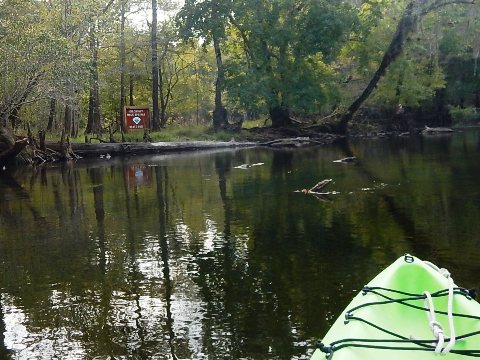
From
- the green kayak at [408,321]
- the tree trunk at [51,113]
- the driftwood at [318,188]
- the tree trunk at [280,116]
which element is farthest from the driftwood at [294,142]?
the green kayak at [408,321]

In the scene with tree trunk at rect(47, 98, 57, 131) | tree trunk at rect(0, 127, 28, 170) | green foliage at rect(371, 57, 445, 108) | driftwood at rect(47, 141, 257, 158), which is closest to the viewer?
tree trunk at rect(0, 127, 28, 170)

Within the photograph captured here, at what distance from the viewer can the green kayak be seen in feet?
13.5

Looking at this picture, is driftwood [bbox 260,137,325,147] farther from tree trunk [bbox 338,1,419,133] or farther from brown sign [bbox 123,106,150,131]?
brown sign [bbox 123,106,150,131]

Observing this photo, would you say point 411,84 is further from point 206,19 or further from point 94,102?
point 94,102

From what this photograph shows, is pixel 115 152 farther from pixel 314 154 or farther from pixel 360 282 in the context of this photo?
pixel 360 282

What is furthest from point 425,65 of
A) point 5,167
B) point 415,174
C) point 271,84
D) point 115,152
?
point 5,167

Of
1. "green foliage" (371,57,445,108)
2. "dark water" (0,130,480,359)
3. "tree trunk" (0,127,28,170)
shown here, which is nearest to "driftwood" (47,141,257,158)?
"tree trunk" (0,127,28,170)

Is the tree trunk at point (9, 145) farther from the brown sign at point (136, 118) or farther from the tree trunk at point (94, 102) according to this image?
the brown sign at point (136, 118)

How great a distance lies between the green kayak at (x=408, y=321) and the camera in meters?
4.11

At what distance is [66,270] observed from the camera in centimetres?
1002

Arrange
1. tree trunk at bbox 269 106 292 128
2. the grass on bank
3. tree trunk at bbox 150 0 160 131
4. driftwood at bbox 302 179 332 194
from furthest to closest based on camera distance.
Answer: tree trunk at bbox 269 106 292 128 < tree trunk at bbox 150 0 160 131 < the grass on bank < driftwood at bbox 302 179 332 194

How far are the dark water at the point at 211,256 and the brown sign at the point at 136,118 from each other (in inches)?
737

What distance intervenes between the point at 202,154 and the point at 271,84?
914cm

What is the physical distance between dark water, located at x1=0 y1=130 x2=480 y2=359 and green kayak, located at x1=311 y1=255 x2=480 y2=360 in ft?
4.72
